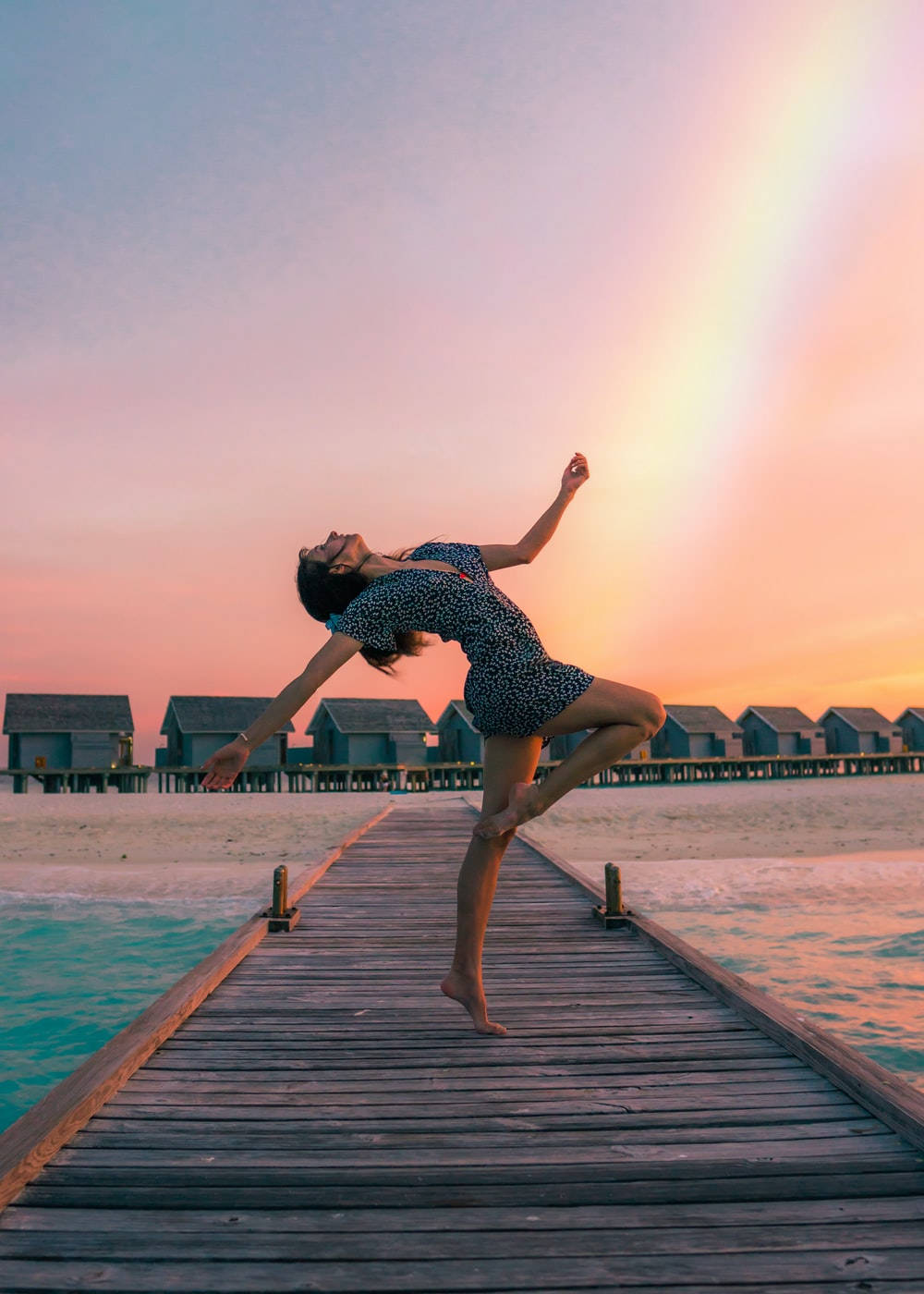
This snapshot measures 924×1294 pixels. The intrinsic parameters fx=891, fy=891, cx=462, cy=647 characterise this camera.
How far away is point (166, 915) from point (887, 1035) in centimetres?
935

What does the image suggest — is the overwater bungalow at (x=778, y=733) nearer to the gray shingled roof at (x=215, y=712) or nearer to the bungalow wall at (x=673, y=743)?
the bungalow wall at (x=673, y=743)

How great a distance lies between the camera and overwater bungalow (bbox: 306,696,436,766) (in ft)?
140

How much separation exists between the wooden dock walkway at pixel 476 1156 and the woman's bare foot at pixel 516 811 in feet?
2.85

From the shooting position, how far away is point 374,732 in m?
42.7

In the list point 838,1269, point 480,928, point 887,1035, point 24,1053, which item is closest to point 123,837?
point 24,1053

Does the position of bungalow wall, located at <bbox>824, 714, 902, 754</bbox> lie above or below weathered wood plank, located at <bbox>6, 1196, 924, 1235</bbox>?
above

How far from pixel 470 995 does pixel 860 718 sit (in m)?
63.5

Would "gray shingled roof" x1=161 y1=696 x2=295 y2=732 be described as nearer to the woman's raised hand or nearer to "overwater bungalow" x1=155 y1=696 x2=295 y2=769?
"overwater bungalow" x1=155 y1=696 x2=295 y2=769

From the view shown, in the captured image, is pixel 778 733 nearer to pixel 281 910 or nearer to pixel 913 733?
pixel 913 733

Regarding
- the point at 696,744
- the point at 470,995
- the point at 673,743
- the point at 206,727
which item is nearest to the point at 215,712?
the point at 206,727

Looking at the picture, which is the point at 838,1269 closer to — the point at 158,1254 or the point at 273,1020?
the point at 158,1254

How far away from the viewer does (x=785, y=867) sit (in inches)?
623

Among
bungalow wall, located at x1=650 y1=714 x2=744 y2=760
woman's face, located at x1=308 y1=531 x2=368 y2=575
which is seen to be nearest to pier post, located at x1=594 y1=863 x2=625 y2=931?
woman's face, located at x1=308 y1=531 x2=368 y2=575

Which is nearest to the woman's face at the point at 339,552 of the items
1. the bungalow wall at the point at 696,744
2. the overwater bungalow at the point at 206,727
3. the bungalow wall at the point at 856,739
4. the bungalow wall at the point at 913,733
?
the overwater bungalow at the point at 206,727
